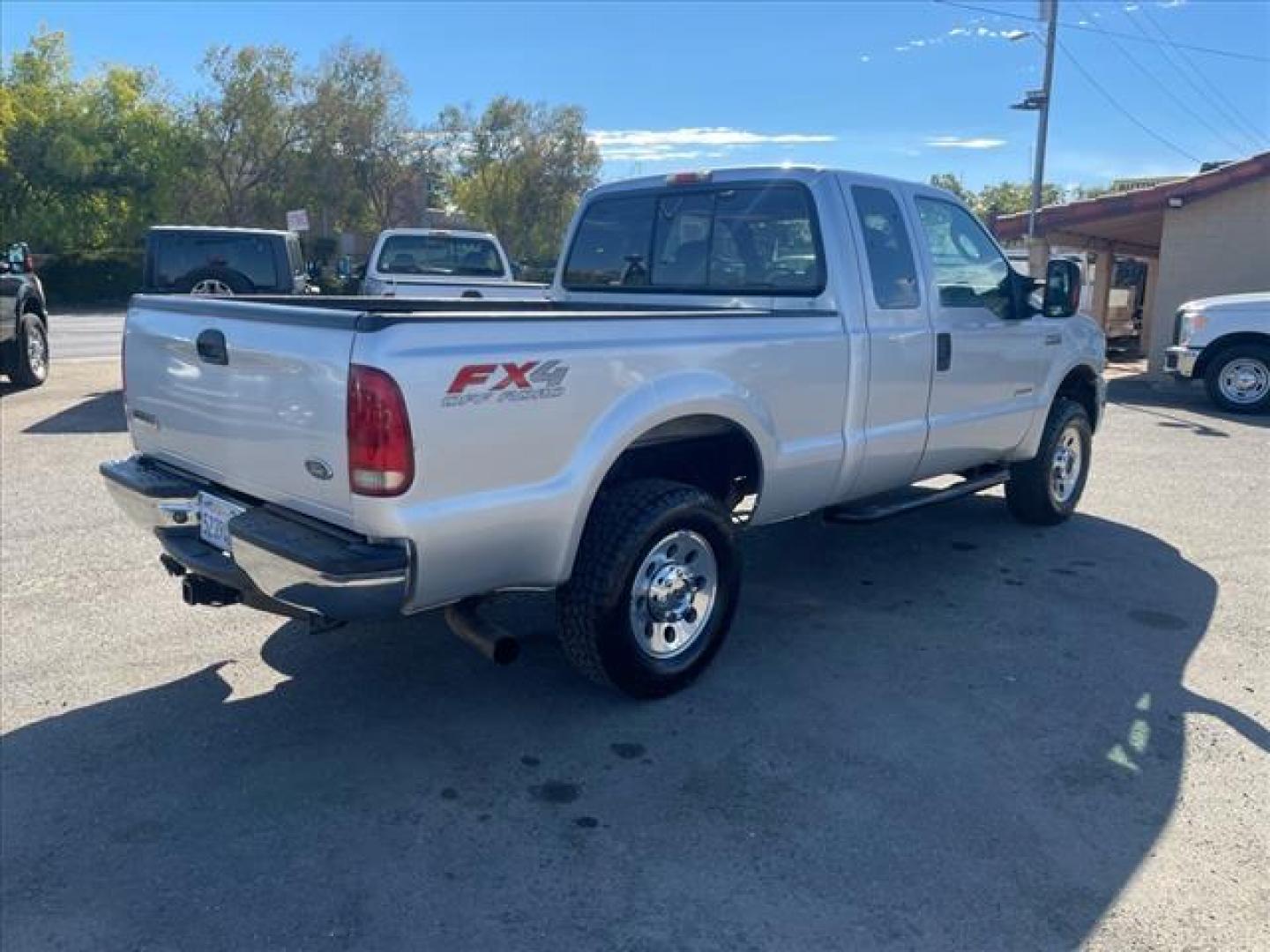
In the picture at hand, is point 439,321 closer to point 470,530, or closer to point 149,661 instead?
point 470,530

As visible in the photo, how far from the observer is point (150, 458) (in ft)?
13.4

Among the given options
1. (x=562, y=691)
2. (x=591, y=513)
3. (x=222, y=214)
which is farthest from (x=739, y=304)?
(x=222, y=214)

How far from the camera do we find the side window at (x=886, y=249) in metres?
4.84

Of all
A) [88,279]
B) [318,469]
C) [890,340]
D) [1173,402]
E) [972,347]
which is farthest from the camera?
[88,279]

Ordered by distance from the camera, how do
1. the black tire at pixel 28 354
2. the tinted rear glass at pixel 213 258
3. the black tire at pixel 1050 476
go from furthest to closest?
the tinted rear glass at pixel 213 258 → the black tire at pixel 28 354 → the black tire at pixel 1050 476

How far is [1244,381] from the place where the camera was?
12.6 m

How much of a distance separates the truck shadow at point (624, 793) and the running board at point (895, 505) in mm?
473

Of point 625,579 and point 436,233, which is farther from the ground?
point 436,233

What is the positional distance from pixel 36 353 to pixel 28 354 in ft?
1.17

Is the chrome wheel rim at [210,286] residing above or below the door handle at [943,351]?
above

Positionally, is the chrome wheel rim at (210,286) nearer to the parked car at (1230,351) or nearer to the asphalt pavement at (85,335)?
the asphalt pavement at (85,335)

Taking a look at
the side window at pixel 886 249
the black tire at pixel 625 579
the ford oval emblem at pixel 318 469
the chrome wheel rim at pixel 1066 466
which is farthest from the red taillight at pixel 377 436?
the chrome wheel rim at pixel 1066 466

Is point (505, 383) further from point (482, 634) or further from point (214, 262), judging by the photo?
point (214, 262)

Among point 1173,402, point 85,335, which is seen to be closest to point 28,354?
point 85,335
